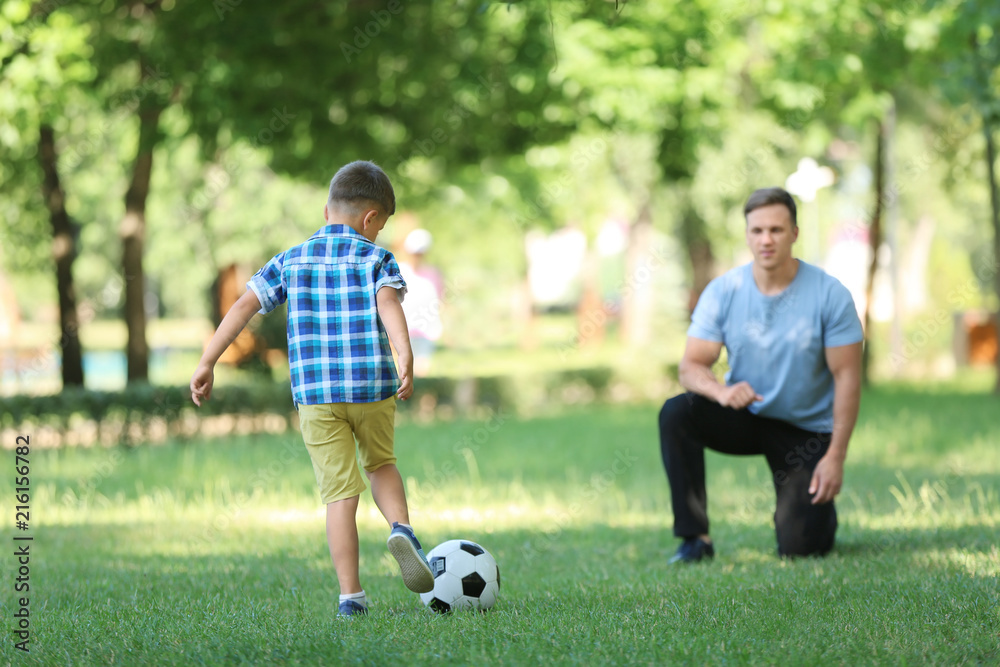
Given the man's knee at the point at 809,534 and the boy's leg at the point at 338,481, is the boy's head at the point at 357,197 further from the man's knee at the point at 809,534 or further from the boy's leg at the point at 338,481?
the man's knee at the point at 809,534

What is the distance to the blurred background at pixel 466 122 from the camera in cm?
1176

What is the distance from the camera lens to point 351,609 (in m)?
4.35

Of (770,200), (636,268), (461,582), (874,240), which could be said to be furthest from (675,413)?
(636,268)

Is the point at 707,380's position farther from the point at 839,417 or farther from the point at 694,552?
the point at 694,552

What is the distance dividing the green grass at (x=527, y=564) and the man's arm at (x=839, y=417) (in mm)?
373

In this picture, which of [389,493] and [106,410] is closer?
[389,493]

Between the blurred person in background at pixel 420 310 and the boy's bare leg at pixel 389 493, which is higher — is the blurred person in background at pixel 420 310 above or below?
above

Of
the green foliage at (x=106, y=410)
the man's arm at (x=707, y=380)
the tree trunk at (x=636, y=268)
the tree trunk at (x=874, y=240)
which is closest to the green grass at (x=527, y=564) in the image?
the man's arm at (x=707, y=380)

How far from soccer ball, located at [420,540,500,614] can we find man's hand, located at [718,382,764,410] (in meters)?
1.46

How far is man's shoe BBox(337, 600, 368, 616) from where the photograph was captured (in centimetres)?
433

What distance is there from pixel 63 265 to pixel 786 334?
37.9 ft

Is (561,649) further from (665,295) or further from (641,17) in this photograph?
(665,295)

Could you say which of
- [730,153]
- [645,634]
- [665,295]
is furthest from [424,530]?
[665,295]

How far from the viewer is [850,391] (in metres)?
5.45
